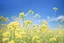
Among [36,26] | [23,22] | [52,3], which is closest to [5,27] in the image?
[23,22]

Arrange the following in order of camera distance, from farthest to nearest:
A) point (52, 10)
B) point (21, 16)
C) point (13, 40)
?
point (52, 10) < point (21, 16) < point (13, 40)

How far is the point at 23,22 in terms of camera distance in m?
2.62

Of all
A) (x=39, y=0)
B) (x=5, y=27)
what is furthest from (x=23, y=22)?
(x=39, y=0)

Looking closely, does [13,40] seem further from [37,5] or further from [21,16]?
[37,5]

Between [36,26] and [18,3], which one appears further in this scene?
[18,3]

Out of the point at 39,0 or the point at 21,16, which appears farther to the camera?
the point at 39,0

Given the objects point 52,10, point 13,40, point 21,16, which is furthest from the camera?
point 52,10

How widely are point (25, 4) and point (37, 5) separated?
18cm

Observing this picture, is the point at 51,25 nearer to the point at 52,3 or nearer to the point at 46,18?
the point at 46,18

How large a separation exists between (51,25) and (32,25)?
0.92 feet

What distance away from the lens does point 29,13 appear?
2.72 m

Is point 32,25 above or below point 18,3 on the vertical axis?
below

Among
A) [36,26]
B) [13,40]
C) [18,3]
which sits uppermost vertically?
[18,3]

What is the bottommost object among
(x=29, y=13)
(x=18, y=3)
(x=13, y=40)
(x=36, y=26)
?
(x=13, y=40)
